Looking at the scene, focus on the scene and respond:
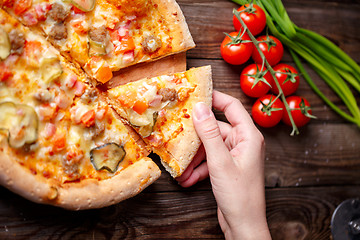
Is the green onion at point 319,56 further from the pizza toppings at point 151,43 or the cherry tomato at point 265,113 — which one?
the pizza toppings at point 151,43

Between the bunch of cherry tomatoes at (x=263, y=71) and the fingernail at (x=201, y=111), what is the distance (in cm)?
70

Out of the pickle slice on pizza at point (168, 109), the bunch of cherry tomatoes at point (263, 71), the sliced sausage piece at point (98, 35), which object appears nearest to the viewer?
the sliced sausage piece at point (98, 35)

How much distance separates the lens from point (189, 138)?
12.0ft

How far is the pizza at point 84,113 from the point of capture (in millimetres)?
3074

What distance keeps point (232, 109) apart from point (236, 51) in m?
0.68

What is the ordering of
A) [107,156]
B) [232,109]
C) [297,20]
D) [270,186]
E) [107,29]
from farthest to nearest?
[297,20], [270,186], [232,109], [107,29], [107,156]

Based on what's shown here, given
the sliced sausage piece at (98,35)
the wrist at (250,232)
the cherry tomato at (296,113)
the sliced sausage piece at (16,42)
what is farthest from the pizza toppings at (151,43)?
the wrist at (250,232)

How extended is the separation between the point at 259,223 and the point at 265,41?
1899 mm

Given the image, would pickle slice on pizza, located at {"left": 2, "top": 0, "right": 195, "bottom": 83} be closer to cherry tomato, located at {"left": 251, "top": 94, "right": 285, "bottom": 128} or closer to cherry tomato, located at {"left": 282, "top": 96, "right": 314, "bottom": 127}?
cherry tomato, located at {"left": 251, "top": 94, "right": 285, "bottom": 128}

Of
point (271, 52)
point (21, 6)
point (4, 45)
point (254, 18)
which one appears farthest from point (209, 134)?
point (21, 6)

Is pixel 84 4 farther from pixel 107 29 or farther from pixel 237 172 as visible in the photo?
pixel 237 172

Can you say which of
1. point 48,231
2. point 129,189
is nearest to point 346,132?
point 129,189

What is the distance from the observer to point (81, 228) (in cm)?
370

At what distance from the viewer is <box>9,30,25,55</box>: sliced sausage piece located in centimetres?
316
